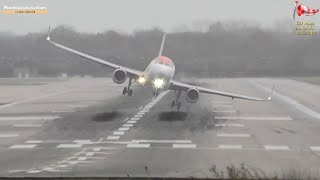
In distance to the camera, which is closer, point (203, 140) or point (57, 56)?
point (203, 140)

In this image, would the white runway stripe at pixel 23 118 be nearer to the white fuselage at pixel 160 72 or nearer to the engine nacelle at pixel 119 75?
the engine nacelle at pixel 119 75

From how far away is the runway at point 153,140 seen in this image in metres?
19.7

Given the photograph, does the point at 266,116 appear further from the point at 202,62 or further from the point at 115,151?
the point at 202,62

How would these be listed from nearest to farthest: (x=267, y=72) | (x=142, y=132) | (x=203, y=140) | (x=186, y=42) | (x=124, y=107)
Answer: (x=203, y=140) → (x=142, y=132) → (x=124, y=107) → (x=186, y=42) → (x=267, y=72)

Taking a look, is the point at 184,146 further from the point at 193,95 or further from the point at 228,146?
the point at 193,95

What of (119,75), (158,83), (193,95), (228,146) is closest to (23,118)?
(119,75)

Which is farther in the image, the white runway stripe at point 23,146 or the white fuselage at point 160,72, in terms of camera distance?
the white fuselage at point 160,72

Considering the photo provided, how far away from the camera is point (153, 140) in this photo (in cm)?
2723

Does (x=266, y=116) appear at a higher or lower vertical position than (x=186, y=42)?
lower

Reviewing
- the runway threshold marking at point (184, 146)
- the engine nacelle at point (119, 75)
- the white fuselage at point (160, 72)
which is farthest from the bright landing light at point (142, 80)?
the runway threshold marking at point (184, 146)

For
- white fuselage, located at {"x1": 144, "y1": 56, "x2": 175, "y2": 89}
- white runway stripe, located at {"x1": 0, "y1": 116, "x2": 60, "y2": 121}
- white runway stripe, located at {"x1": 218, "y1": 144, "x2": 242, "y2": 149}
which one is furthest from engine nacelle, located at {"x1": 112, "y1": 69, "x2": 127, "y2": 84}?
white runway stripe, located at {"x1": 218, "y1": 144, "x2": 242, "y2": 149}

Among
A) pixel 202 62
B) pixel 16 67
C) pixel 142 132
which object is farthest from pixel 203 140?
pixel 16 67

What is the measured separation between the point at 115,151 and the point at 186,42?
65.5m

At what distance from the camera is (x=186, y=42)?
289 feet
